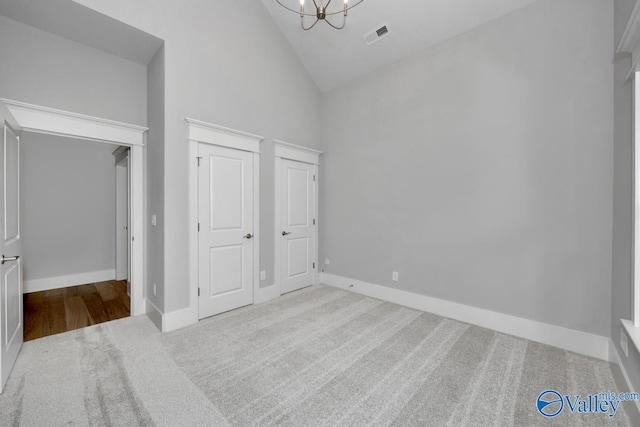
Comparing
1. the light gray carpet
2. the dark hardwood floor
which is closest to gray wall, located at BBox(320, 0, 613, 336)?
the light gray carpet

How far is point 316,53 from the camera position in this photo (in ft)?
13.6

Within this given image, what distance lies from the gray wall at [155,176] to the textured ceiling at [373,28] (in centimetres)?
189

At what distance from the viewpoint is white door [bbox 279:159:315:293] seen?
419cm

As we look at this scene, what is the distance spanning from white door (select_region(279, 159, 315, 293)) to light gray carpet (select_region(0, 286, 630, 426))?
119 centimetres

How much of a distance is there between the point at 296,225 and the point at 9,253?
9.94 feet

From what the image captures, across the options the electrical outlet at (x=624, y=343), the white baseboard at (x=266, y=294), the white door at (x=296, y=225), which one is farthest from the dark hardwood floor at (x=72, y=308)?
Result: the electrical outlet at (x=624, y=343)

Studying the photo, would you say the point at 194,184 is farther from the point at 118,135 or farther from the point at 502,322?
the point at 502,322

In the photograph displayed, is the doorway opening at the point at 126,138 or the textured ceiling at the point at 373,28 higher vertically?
the textured ceiling at the point at 373,28

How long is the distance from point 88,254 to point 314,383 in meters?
4.74

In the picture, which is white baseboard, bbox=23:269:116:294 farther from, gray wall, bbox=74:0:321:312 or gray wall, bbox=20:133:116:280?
gray wall, bbox=74:0:321:312

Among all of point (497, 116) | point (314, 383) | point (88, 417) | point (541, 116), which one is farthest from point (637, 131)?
point (88, 417)

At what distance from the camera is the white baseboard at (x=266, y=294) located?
3.78 m

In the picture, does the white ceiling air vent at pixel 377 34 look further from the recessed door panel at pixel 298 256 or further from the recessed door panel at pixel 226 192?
the recessed door panel at pixel 298 256

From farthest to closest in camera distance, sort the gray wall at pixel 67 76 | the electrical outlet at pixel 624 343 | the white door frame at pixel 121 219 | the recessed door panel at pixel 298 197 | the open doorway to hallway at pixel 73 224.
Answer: the white door frame at pixel 121 219, the recessed door panel at pixel 298 197, the open doorway to hallway at pixel 73 224, the gray wall at pixel 67 76, the electrical outlet at pixel 624 343
